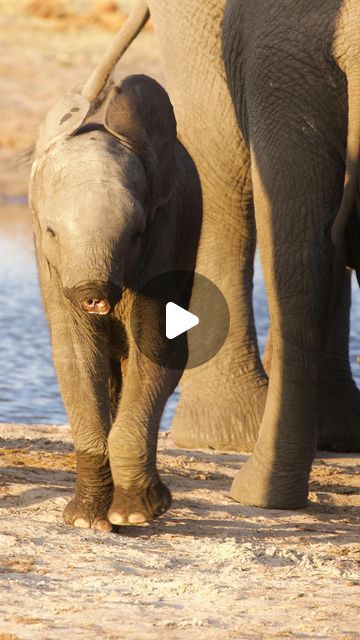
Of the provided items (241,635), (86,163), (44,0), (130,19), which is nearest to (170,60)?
(130,19)

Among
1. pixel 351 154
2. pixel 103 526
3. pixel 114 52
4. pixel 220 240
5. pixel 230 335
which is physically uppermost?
pixel 114 52

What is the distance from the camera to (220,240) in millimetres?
6441

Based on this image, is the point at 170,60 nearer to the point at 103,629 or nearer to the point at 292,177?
the point at 292,177

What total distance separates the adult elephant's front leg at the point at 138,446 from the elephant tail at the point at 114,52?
842mm

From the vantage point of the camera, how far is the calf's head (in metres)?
4.09

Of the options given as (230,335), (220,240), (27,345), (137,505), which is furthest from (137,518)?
(27,345)

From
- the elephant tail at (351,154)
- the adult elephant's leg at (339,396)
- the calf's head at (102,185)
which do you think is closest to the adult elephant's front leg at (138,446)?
the calf's head at (102,185)

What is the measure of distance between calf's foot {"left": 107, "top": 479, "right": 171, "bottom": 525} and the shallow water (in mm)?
2486

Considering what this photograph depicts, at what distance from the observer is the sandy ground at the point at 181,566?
12.0 ft

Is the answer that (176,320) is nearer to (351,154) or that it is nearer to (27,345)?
(351,154)

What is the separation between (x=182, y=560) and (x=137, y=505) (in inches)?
10.6
